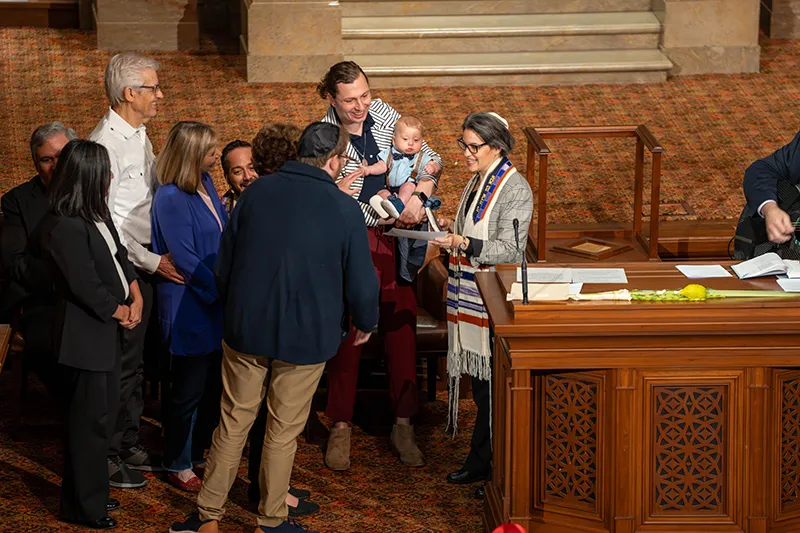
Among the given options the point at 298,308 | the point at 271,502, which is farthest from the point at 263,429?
the point at 298,308

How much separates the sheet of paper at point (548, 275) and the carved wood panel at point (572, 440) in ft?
1.26

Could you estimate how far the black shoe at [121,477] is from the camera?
18.3 feet

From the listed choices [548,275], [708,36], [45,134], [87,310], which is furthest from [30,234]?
[708,36]

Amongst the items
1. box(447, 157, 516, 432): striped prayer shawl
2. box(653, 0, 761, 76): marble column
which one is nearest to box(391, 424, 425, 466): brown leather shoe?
box(447, 157, 516, 432): striped prayer shawl

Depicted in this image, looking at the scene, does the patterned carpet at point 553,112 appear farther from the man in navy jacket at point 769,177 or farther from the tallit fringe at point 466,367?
the tallit fringe at point 466,367

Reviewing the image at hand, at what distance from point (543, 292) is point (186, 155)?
62.2 inches

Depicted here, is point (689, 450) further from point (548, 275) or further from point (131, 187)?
point (131, 187)

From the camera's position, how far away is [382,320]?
591 centimetres

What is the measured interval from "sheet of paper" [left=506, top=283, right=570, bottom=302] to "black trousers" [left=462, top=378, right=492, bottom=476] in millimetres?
818

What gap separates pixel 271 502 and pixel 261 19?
6293mm

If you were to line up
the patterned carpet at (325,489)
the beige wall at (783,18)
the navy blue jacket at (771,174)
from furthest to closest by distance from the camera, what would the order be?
the beige wall at (783,18) → the navy blue jacket at (771,174) → the patterned carpet at (325,489)

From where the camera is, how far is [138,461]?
→ 5.79 metres

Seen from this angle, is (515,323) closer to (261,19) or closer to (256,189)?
(256,189)

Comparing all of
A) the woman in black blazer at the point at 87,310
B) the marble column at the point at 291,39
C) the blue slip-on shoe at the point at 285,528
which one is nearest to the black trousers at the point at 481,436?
the blue slip-on shoe at the point at 285,528
